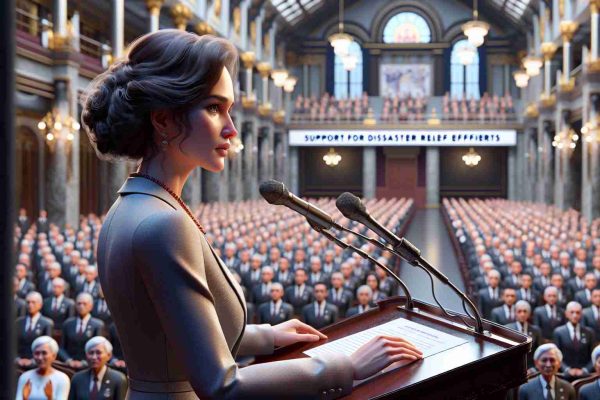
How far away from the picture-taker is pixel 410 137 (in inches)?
1564

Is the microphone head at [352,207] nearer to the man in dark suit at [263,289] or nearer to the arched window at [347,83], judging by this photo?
the man in dark suit at [263,289]

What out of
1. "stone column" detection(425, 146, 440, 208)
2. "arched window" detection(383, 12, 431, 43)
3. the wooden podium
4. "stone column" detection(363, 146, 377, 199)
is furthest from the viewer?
"arched window" detection(383, 12, 431, 43)

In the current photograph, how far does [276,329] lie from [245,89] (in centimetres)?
3266

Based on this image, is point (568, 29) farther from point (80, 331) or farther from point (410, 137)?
point (80, 331)

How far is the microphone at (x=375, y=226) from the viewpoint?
6.22ft

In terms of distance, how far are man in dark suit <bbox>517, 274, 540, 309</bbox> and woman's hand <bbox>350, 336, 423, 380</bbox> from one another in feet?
31.6

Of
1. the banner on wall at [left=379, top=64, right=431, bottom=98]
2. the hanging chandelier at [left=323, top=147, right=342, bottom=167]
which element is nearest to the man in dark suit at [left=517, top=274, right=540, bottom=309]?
the hanging chandelier at [left=323, top=147, right=342, bottom=167]

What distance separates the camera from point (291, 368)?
1.51 meters

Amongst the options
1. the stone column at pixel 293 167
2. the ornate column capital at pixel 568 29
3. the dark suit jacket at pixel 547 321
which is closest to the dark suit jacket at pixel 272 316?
the dark suit jacket at pixel 547 321

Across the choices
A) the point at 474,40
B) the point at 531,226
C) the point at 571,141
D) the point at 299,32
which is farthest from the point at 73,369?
the point at 299,32

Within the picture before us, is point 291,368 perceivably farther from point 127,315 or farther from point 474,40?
point 474,40

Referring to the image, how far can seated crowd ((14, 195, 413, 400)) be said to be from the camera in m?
7.63

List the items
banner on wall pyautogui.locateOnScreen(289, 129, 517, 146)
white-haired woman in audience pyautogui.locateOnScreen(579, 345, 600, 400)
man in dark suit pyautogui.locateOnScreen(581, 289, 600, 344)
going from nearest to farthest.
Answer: white-haired woman in audience pyautogui.locateOnScreen(579, 345, 600, 400) < man in dark suit pyautogui.locateOnScreen(581, 289, 600, 344) < banner on wall pyautogui.locateOnScreen(289, 129, 517, 146)

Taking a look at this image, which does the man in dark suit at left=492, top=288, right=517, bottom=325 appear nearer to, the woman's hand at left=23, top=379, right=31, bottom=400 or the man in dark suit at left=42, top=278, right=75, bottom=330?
the man in dark suit at left=42, top=278, right=75, bottom=330
